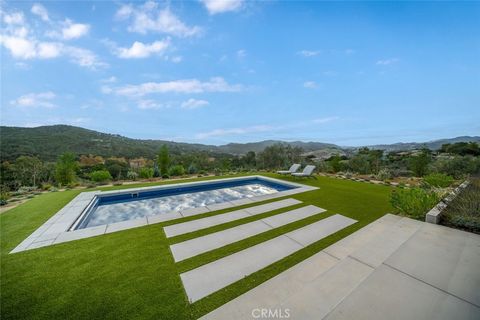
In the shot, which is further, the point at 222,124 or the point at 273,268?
the point at 222,124

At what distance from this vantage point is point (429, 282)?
1998 millimetres

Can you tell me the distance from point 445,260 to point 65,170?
1205 centimetres

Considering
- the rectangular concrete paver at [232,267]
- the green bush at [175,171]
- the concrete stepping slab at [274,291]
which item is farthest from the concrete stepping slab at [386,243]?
the green bush at [175,171]

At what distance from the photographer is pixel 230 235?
344 centimetres

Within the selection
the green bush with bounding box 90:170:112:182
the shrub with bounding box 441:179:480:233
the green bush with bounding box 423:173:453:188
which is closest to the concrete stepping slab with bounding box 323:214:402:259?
the shrub with bounding box 441:179:480:233

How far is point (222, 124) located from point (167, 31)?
78.5ft

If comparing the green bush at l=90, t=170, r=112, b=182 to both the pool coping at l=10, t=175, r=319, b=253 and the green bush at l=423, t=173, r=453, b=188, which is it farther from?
the green bush at l=423, t=173, r=453, b=188

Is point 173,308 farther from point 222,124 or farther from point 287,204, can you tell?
point 222,124

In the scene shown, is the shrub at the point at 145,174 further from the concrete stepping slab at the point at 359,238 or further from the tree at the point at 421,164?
the tree at the point at 421,164

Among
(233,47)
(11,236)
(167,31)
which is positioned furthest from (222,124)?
(11,236)

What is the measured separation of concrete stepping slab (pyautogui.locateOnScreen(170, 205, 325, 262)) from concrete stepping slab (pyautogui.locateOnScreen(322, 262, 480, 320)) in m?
1.72

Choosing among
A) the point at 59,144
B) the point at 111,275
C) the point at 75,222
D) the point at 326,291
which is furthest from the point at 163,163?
the point at 59,144

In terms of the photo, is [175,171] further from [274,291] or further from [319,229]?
[274,291]

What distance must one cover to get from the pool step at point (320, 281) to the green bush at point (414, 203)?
114cm
